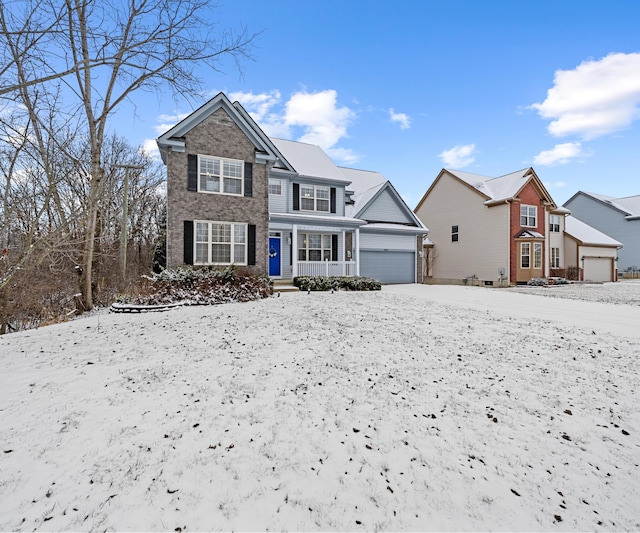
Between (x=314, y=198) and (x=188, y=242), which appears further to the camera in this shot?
(x=314, y=198)

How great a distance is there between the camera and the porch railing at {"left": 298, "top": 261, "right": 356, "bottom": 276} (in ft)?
52.3

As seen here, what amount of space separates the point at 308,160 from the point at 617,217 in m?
31.6

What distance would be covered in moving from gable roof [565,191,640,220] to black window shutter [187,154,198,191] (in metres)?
37.4

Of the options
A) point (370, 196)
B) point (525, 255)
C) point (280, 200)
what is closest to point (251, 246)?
point (280, 200)

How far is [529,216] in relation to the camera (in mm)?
21984

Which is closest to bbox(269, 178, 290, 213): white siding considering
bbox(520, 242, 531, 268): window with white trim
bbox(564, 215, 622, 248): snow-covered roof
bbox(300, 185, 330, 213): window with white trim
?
bbox(300, 185, 330, 213): window with white trim

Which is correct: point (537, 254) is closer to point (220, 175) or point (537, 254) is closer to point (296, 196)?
point (296, 196)

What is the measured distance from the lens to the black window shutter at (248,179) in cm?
1393

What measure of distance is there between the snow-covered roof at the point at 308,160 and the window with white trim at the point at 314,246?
10.5 feet

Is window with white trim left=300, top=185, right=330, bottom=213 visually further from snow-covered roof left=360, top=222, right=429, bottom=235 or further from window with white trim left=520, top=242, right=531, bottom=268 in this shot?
window with white trim left=520, top=242, right=531, bottom=268

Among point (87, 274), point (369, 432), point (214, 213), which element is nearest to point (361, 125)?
point (214, 213)

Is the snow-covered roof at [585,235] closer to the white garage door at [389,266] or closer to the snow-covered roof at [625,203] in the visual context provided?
the snow-covered roof at [625,203]

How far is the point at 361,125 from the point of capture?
67.0 ft

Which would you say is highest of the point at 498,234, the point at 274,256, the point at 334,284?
the point at 498,234
